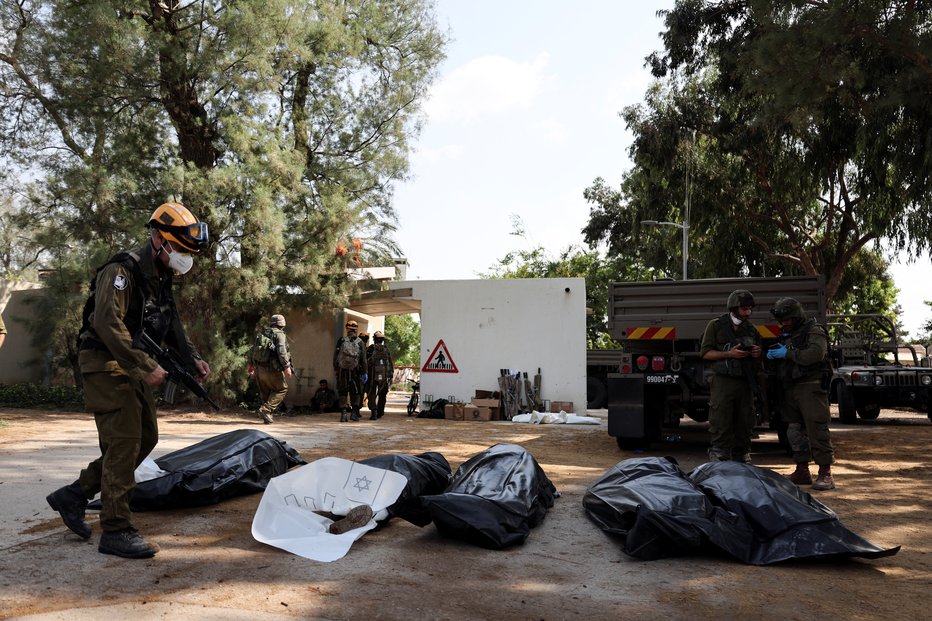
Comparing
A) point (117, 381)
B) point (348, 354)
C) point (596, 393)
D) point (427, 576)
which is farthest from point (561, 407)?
point (117, 381)

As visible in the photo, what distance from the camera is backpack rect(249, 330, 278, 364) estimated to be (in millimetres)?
12359

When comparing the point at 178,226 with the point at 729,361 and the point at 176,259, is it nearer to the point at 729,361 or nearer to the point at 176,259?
the point at 176,259

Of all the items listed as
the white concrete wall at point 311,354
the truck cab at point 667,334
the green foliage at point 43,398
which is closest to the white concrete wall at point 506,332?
the white concrete wall at point 311,354

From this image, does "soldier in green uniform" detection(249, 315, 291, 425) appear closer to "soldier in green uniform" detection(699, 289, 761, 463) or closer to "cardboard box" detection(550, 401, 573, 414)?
"cardboard box" detection(550, 401, 573, 414)

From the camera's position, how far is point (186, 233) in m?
4.04

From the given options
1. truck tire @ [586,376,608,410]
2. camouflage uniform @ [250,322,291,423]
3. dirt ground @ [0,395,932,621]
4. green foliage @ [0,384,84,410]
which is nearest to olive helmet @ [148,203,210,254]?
dirt ground @ [0,395,932,621]

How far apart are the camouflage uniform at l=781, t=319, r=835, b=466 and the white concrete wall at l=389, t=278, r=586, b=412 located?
28.3ft

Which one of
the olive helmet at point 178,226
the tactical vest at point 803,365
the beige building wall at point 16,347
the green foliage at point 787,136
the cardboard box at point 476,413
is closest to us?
the olive helmet at point 178,226

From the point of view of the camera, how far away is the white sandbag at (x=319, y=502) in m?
3.92

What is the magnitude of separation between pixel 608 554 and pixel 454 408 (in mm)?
10998

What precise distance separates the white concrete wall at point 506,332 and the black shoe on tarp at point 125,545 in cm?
1210

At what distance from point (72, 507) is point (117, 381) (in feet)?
2.64

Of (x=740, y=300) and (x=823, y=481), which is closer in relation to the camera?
(x=823, y=481)

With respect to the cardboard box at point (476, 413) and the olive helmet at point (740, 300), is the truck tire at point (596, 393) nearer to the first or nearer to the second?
the cardboard box at point (476, 413)
